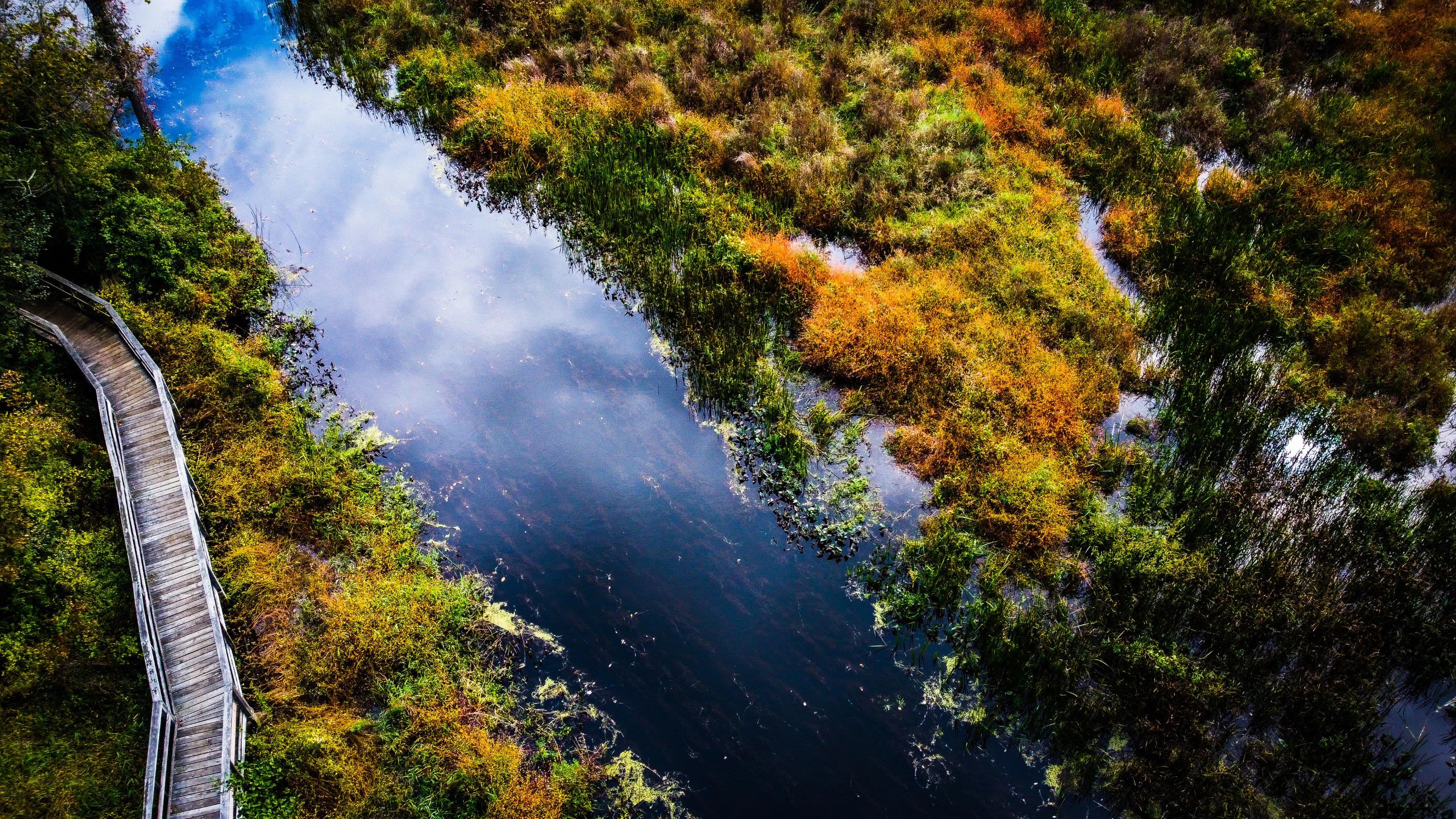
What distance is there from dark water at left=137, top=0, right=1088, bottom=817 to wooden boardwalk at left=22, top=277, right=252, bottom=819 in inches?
152

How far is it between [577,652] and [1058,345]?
1253 centimetres

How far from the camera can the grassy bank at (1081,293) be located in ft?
38.5

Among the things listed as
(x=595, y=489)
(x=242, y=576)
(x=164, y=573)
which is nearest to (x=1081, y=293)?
(x=595, y=489)

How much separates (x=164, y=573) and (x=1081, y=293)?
20.0 metres

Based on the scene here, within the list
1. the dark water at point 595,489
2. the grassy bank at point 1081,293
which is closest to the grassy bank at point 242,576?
the dark water at point 595,489

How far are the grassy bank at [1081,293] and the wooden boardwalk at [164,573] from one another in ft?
33.8

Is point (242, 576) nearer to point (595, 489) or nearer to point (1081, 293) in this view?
point (595, 489)

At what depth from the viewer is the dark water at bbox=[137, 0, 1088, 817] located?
457 inches

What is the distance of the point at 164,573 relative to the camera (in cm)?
1247

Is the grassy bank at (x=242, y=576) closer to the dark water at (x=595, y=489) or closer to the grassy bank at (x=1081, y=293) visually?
the dark water at (x=595, y=489)

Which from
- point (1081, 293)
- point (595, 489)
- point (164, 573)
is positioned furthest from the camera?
point (1081, 293)

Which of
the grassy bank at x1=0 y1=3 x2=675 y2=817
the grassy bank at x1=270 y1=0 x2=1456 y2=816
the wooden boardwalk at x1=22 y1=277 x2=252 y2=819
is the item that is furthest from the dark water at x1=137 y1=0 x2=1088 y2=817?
the wooden boardwalk at x1=22 y1=277 x2=252 y2=819

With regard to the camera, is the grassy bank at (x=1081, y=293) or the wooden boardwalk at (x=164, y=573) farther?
the grassy bank at (x=1081, y=293)

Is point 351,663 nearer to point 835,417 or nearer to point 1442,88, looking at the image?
point 835,417
